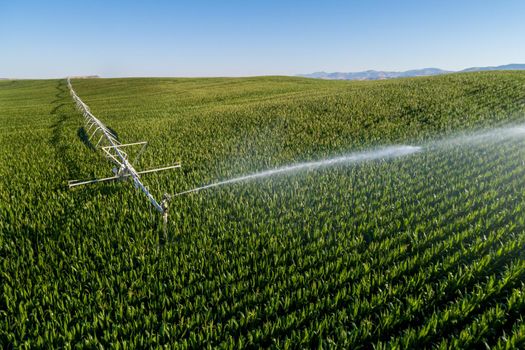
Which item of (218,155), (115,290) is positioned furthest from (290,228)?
(218,155)

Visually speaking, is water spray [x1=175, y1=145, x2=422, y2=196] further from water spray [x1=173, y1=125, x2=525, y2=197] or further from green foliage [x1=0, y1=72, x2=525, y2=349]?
green foliage [x1=0, y1=72, x2=525, y2=349]

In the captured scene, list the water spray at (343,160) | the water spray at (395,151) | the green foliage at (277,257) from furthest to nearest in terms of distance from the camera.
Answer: the water spray at (395,151), the water spray at (343,160), the green foliage at (277,257)

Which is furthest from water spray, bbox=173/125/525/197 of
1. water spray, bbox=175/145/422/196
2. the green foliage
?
Result: the green foliage

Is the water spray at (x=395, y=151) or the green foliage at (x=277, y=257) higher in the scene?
the water spray at (x=395, y=151)

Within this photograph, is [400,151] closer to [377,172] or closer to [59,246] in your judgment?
[377,172]

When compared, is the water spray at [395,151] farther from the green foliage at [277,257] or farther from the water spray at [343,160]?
the green foliage at [277,257]

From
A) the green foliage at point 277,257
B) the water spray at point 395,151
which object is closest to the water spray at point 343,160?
the water spray at point 395,151

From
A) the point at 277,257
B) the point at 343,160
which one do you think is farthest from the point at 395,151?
the point at 277,257

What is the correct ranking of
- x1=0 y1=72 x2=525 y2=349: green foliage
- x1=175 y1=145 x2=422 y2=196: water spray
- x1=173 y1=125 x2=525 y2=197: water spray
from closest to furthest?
x1=0 y1=72 x2=525 y2=349: green foliage
x1=175 y1=145 x2=422 y2=196: water spray
x1=173 y1=125 x2=525 y2=197: water spray

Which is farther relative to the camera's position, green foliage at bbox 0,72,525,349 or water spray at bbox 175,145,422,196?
water spray at bbox 175,145,422,196
